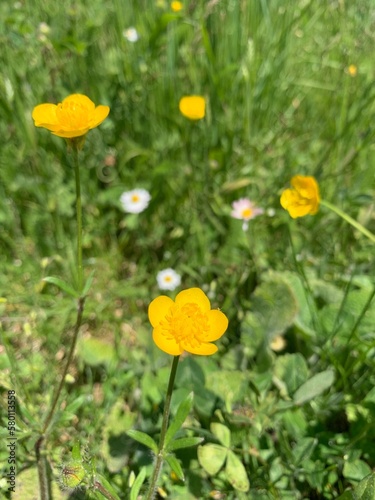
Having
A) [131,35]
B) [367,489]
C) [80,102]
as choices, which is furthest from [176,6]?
[367,489]

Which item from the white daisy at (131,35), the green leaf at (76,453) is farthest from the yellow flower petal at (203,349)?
the white daisy at (131,35)

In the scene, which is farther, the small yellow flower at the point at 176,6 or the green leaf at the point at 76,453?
the small yellow flower at the point at 176,6

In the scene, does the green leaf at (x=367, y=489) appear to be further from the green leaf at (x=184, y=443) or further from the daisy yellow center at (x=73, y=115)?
the daisy yellow center at (x=73, y=115)

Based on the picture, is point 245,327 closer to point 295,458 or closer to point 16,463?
point 295,458

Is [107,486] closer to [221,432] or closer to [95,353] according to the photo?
[221,432]

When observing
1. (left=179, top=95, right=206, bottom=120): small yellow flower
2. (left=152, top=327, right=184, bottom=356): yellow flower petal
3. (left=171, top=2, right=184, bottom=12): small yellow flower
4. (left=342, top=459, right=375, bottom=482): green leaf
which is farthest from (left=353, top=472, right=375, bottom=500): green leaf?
(left=171, top=2, right=184, bottom=12): small yellow flower

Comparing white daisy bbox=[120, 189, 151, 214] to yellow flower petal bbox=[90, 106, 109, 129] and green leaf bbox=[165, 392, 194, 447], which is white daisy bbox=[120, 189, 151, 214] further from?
green leaf bbox=[165, 392, 194, 447]
